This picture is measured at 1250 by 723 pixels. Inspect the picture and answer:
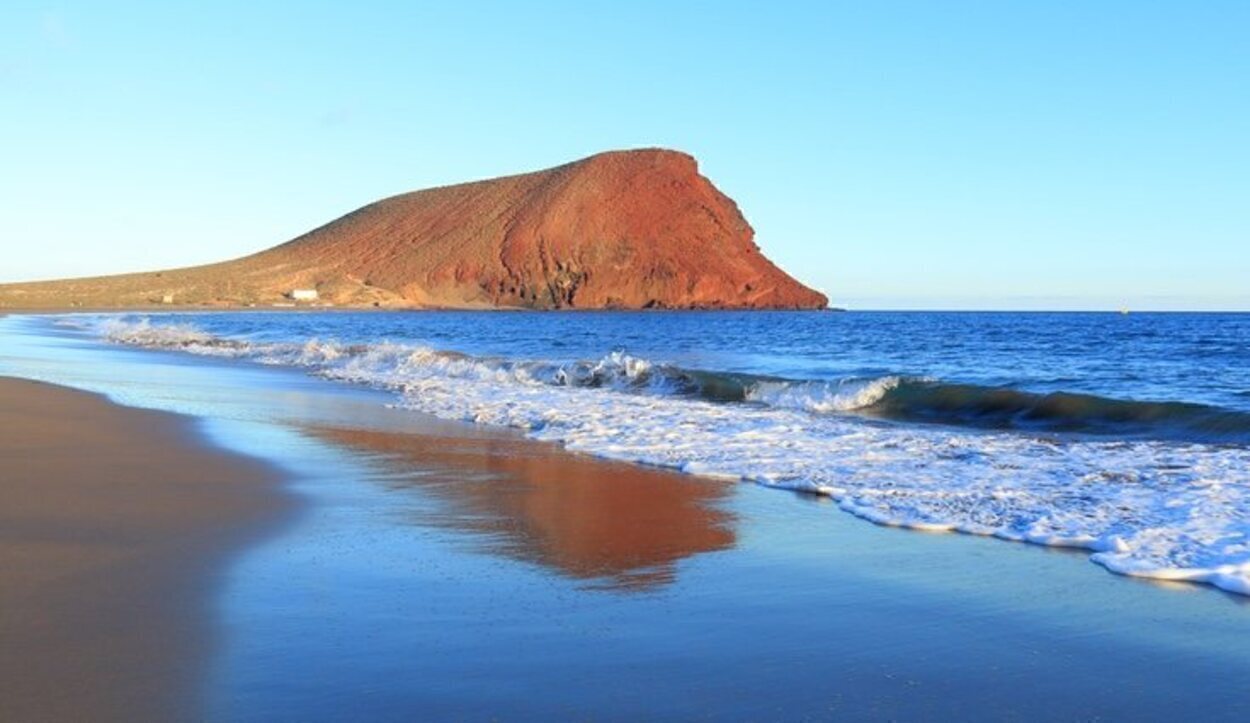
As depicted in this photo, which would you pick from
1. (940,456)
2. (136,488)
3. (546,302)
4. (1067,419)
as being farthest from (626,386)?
(546,302)

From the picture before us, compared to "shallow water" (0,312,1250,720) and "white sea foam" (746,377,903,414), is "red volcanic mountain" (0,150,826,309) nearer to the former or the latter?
"white sea foam" (746,377,903,414)

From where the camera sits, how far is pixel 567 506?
7.49 meters

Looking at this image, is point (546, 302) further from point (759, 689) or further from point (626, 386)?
point (759, 689)

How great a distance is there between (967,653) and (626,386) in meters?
15.9

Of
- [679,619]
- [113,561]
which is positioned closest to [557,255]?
[113,561]

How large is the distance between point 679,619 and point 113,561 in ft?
9.12

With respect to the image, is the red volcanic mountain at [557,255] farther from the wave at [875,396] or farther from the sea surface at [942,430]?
the sea surface at [942,430]

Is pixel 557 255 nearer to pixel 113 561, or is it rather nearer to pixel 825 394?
pixel 825 394

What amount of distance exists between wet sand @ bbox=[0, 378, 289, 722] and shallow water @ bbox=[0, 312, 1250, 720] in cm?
21

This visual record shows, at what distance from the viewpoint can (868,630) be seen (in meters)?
4.55

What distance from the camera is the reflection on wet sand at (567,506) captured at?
589 cm

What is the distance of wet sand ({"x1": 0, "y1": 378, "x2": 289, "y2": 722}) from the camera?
143 inches

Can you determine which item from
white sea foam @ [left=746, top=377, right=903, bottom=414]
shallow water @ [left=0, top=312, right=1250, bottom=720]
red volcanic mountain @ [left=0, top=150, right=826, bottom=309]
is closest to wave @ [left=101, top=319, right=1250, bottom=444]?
white sea foam @ [left=746, top=377, right=903, bottom=414]

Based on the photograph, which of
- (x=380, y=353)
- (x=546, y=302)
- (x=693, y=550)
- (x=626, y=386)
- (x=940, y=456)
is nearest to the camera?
(x=693, y=550)
